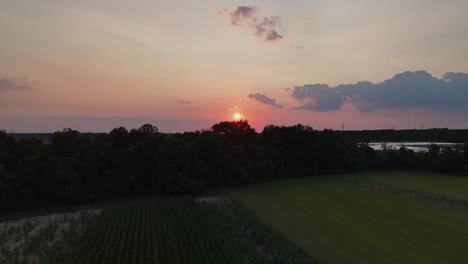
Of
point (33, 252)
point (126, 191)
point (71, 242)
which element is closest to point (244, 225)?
point (71, 242)

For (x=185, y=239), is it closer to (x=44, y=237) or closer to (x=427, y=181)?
(x=44, y=237)

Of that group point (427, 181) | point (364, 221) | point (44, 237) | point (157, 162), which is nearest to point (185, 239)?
point (44, 237)

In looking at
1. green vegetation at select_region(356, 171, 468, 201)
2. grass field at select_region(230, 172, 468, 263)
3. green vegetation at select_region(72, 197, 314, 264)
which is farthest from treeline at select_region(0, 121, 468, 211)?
green vegetation at select_region(72, 197, 314, 264)

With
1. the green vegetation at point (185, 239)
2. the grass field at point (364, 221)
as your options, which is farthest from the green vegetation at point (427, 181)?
the green vegetation at point (185, 239)

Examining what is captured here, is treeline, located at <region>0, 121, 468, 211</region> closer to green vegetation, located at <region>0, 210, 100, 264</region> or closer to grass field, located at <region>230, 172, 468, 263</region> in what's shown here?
grass field, located at <region>230, 172, 468, 263</region>

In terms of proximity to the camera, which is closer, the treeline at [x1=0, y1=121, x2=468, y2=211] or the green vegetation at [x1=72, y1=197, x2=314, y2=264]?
the green vegetation at [x1=72, y1=197, x2=314, y2=264]

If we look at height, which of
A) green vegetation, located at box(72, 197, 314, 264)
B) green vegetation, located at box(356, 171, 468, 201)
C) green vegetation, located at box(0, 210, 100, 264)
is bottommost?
green vegetation, located at box(0, 210, 100, 264)
